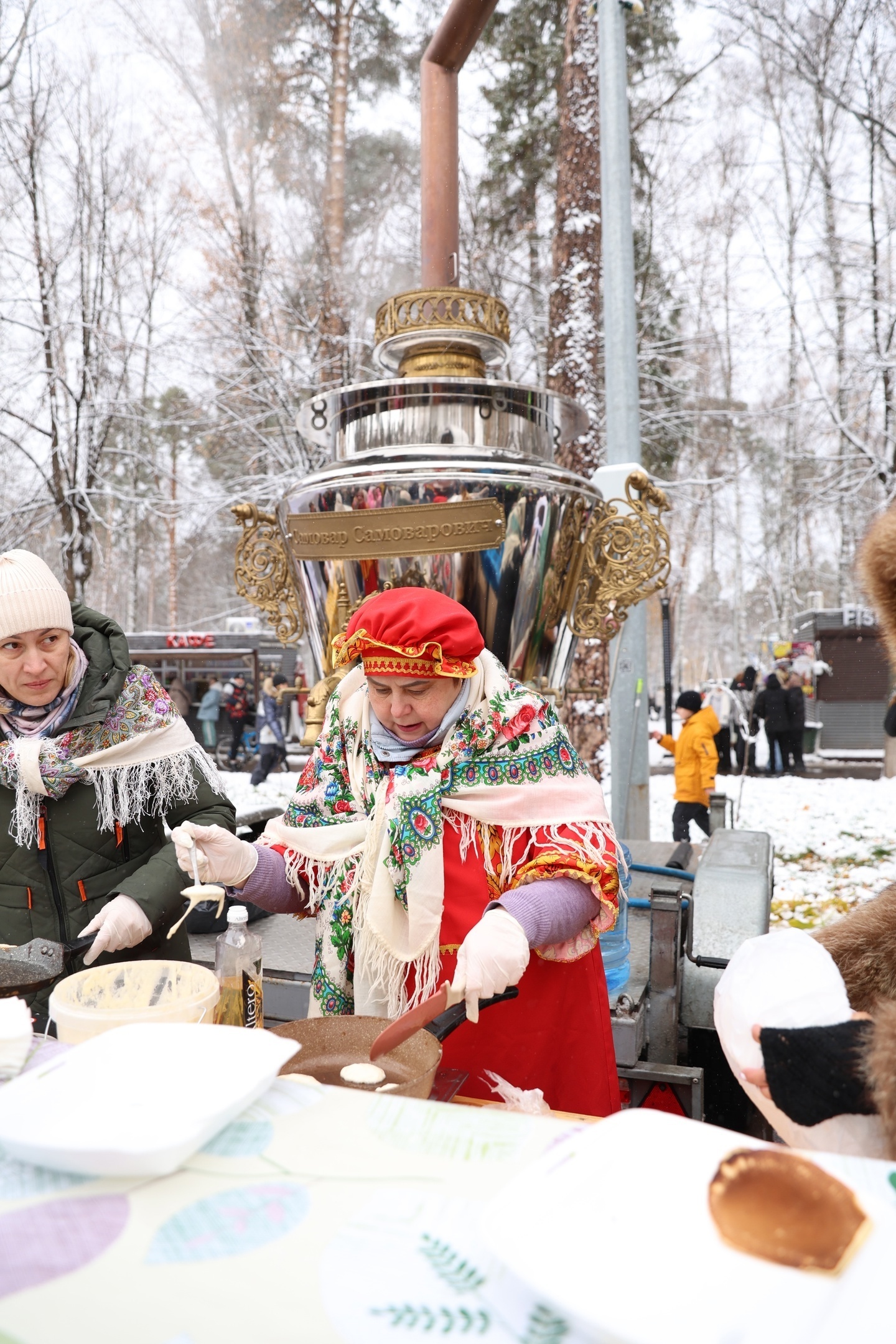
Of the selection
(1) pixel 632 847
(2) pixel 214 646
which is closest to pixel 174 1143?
(1) pixel 632 847

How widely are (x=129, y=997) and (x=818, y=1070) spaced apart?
1026 mm

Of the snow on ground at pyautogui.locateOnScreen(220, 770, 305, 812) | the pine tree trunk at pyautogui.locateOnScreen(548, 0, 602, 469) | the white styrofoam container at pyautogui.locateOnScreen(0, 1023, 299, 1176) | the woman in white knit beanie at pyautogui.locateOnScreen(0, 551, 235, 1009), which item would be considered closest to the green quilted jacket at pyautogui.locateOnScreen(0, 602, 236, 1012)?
the woman in white knit beanie at pyautogui.locateOnScreen(0, 551, 235, 1009)

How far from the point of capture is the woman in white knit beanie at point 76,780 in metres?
2.25

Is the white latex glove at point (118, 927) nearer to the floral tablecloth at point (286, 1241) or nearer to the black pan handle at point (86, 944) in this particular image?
the black pan handle at point (86, 944)

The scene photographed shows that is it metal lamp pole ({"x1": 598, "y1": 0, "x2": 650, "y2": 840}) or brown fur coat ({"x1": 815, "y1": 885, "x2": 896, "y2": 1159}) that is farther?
metal lamp pole ({"x1": 598, "y1": 0, "x2": 650, "y2": 840})

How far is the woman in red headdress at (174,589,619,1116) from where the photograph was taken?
1.89 meters

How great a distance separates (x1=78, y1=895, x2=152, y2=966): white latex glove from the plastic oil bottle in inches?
18.2

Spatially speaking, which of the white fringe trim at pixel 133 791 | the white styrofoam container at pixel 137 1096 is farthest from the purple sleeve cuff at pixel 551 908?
the white fringe trim at pixel 133 791

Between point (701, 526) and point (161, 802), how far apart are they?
2702 cm

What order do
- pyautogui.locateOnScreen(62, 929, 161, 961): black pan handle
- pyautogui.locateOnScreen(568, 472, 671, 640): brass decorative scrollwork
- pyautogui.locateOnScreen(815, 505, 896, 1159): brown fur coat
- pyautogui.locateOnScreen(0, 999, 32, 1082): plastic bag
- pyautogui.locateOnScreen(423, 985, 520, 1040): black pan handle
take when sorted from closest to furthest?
1. pyautogui.locateOnScreen(0, 999, 32, 1082): plastic bag
2. pyautogui.locateOnScreen(815, 505, 896, 1159): brown fur coat
3. pyautogui.locateOnScreen(423, 985, 520, 1040): black pan handle
4. pyautogui.locateOnScreen(62, 929, 161, 961): black pan handle
5. pyautogui.locateOnScreen(568, 472, 671, 640): brass decorative scrollwork

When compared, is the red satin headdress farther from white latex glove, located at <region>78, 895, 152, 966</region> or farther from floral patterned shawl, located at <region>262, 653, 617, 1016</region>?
white latex glove, located at <region>78, 895, 152, 966</region>

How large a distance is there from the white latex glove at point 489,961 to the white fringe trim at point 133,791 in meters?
1.15

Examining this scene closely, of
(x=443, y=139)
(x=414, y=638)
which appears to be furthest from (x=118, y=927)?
(x=443, y=139)

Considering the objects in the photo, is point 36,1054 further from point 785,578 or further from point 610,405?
point 785,578
